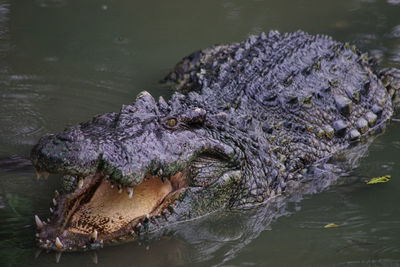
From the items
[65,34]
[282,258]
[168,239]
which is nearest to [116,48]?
[65,34]

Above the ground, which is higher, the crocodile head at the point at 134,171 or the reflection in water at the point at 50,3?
the reflection in water at the point at 50,3

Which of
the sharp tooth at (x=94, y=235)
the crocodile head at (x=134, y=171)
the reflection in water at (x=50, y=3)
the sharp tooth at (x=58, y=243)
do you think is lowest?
the sharp tooth at (x=58, y=243)

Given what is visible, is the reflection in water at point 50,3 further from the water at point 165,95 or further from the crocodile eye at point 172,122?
the crocodile eye at point 172,122

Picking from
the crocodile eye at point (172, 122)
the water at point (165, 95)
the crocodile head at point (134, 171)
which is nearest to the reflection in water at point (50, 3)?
the water at point (165, 95)

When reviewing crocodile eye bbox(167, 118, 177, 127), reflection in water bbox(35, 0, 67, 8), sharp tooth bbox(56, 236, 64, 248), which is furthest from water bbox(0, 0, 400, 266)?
crocodile eye bbox(167, 118, 177, 127)

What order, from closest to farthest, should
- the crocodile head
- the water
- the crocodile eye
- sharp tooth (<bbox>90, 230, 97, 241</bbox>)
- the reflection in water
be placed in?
the crocodile head
sharp tooth (<bbox>90, 230, 97, 241</bbox>)
the water
the crocodile eye
the reflection in water

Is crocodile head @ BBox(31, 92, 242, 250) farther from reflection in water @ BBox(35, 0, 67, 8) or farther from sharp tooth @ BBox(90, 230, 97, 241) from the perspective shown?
reflection in water @ BBox(35, 0, 67, 8)
